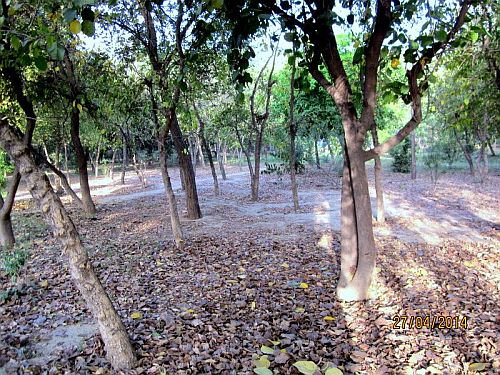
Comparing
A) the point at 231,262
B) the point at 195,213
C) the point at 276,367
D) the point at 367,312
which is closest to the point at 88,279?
the point at 276,367

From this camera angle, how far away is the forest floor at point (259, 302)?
3637 mm

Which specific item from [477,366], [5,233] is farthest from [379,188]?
[5,233]

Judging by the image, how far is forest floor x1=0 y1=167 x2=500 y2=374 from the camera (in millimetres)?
3637

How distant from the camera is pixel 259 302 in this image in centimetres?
502

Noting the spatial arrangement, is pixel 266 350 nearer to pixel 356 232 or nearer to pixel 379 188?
pixel 356 232

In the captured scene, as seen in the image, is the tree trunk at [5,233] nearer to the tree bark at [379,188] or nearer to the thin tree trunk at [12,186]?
the thin tree trunk at [12,186]

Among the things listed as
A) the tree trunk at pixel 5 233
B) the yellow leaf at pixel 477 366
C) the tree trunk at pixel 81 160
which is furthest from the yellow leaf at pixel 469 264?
the tree trunk at pixel 81 160

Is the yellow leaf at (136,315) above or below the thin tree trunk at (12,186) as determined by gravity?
below

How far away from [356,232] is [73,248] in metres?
3.43

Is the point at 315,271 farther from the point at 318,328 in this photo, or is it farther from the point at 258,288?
the point at 318,328

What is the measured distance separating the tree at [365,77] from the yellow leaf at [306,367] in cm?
175

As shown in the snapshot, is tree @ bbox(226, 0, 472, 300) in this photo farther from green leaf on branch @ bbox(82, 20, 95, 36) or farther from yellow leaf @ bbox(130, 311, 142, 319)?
yellow leaf @ bbox(130, 311, 142, 319)

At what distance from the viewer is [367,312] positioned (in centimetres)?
470

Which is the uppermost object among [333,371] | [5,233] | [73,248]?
[73,248]
